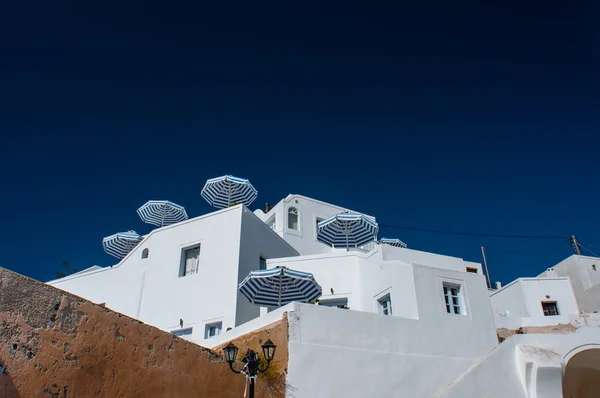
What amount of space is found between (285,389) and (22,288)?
6.16 meters

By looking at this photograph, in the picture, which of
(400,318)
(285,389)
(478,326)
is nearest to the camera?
(285,389)

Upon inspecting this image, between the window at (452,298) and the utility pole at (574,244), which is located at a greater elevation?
the utility pole at (574,244)

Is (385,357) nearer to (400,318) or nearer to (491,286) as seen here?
(400,318)

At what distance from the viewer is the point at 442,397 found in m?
12.6

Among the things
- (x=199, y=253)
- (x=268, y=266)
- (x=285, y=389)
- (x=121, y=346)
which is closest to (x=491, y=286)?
(x=268, y=266)

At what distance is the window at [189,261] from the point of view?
62.9 feet

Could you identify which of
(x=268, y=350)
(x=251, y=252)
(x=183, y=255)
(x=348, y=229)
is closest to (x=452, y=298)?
(x=268, y=350)

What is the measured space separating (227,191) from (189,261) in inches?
284

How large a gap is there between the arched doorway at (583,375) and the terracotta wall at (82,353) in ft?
38.9

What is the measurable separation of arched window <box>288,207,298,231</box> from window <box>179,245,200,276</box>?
24.6 feet

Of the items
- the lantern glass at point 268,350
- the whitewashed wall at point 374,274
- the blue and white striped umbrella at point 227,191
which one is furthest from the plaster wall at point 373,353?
the blue and white striped umbrella at point 227,191

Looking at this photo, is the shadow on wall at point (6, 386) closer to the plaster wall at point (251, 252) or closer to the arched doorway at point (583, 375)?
the plaster wall at point (251, 252)

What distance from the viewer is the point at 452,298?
14.9m

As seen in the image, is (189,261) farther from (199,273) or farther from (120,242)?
(120,242)
